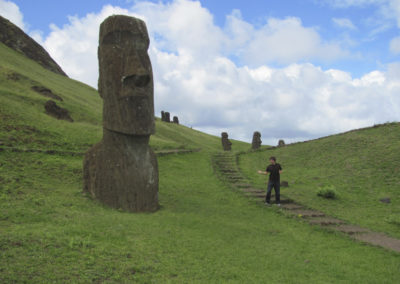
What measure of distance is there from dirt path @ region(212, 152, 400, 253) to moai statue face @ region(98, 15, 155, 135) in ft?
17.2

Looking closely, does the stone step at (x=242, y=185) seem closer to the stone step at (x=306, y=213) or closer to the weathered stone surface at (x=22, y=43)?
the stone step at (x=306, y=213)

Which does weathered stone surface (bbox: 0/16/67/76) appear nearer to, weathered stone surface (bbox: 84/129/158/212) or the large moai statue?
the large moai statue

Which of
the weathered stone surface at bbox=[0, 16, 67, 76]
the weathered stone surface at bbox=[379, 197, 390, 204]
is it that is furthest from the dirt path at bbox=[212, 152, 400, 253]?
the weathered stone surface at bbox=[0, 16, 67, 76]

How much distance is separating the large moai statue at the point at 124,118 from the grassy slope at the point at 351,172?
622 cm

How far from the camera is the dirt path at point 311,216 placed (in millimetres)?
8305

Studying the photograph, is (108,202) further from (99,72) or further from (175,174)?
(175,174)

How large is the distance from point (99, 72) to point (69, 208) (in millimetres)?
4053

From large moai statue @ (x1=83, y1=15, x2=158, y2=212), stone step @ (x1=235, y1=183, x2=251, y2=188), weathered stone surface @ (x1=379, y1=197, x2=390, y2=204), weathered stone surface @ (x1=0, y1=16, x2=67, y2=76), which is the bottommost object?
weathered stone surface @ (x1=379, y1=197, x2=390, y2=204)

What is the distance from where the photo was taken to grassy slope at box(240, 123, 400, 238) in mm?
11172

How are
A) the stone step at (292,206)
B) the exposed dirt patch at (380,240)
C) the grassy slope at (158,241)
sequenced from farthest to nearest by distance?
1. the stone step at (292,206)
2. the exposed dirt patch at (380,240)
3. the grassy slope at (158,241)

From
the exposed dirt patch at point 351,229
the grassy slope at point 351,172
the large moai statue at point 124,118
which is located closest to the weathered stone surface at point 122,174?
the large moai statue at point 124,118

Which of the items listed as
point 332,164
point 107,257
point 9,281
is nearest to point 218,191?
point 332,164

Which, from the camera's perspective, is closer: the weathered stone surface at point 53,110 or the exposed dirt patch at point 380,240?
the exposed dirt patch at point 380,240

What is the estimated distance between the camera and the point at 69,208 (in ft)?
26.0
